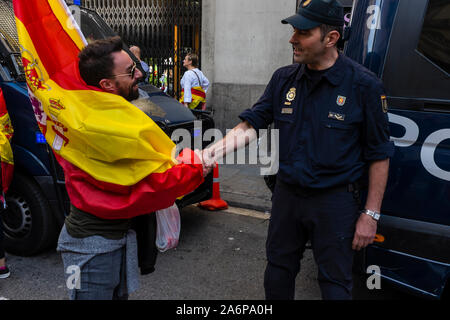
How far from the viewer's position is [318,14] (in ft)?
6.80

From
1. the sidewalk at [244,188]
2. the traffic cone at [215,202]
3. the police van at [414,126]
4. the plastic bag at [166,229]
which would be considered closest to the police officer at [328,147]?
the police van at [414,126]

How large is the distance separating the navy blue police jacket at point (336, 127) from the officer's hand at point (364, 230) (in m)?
0.22

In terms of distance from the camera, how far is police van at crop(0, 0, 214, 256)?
3.41m

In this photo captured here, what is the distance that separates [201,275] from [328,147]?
1.86m

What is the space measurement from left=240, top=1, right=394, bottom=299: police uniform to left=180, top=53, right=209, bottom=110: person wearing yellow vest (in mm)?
5062

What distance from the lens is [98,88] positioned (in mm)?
1774

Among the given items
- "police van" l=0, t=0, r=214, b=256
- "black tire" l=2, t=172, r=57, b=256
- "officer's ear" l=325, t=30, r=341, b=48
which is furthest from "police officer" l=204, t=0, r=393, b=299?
"black tire" l=2, t=172, r=57, b=256

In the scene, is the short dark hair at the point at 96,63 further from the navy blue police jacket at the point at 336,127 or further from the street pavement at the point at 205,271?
the street pavement at the point at 205,271

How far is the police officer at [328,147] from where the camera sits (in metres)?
2.12

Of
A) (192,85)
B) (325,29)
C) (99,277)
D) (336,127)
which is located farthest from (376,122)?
(192,85)

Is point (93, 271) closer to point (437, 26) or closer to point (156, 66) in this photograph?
point (437, 26)

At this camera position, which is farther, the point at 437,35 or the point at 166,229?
the point at 437,35

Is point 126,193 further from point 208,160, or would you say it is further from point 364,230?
point 364,230

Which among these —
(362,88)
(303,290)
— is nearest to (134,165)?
(362,88)
